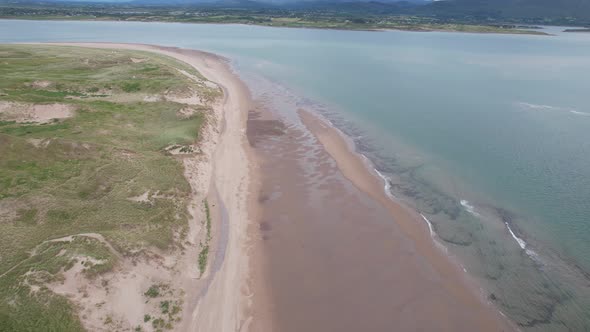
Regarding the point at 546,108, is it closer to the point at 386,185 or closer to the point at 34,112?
the point at 386,185

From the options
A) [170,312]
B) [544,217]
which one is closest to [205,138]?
[170,312]

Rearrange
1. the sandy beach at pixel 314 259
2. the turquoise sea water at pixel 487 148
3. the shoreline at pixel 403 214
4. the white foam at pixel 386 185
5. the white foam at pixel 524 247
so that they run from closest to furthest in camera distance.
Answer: the sandy beach at pixel 314 259
the shoreline at pixel 403 214
the turquoise sea water at pixel 487 148
the white foam at pixel 524 247
the white foam at pixel 386 185

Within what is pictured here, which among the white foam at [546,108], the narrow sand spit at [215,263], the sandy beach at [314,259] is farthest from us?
the white foam at [546,108]

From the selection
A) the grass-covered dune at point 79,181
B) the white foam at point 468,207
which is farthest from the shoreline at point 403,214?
the grass-covered dune at point 79,181

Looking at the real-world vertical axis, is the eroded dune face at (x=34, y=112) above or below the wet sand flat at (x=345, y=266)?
above

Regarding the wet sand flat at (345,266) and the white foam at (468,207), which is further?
the white foam at (468,207)

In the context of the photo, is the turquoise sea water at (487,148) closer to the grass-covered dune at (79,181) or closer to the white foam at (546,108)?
the white foam at (546,108)

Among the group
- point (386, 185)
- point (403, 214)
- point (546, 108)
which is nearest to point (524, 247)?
point (403, 214)
